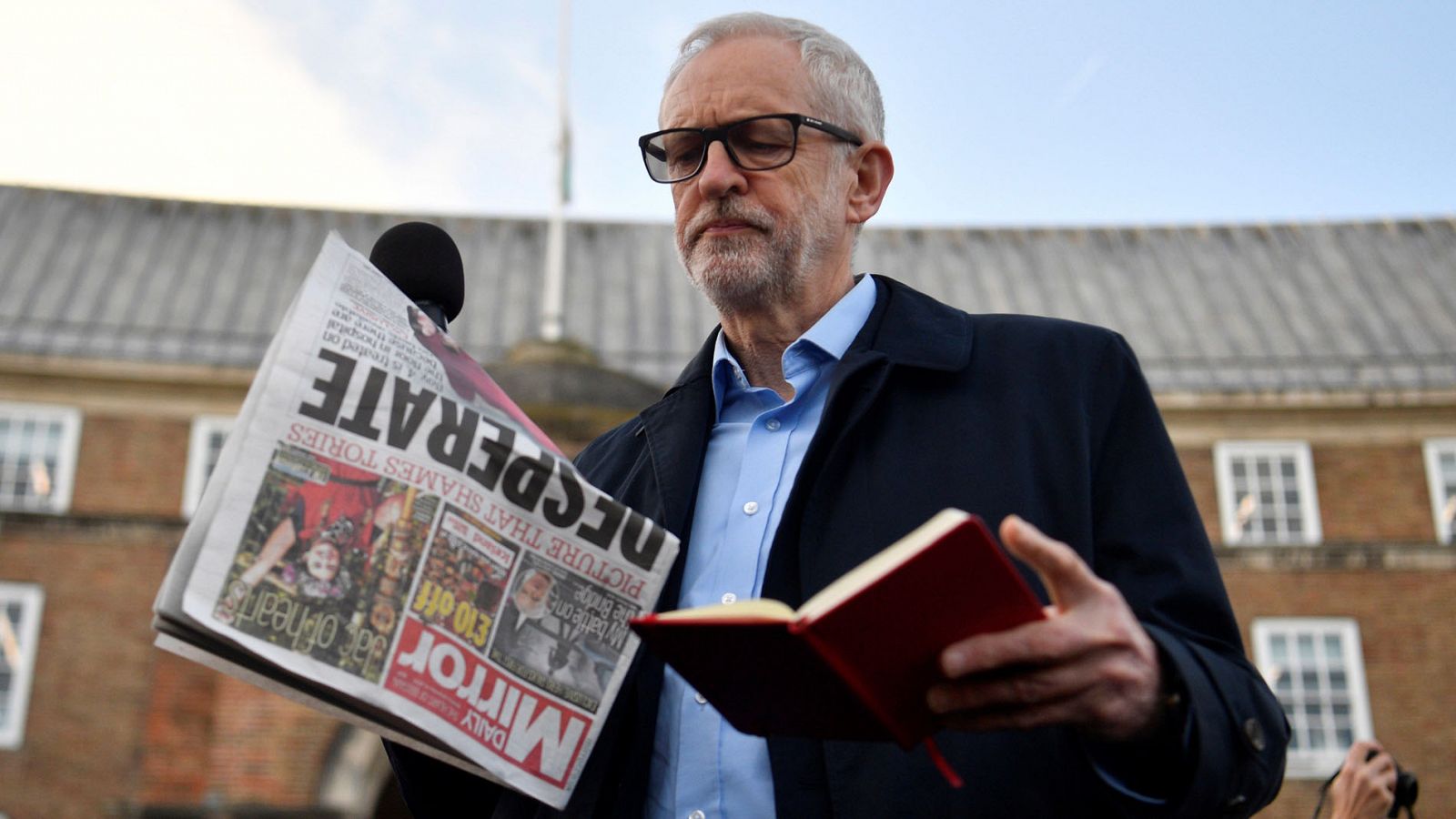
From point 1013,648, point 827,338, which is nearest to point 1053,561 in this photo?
point 1013,648

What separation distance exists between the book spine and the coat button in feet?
1.61

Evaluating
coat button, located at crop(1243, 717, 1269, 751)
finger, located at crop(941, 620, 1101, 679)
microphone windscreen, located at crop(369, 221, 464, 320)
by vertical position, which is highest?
microphone windscreen, located at crop(369, 221, 464, 320)

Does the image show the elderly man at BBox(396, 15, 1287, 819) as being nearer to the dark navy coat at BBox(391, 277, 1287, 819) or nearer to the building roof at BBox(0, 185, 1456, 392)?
the dark navy coat at BBox(391, 277, 1287, 819)

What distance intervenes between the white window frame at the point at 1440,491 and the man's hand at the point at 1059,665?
71.5ft

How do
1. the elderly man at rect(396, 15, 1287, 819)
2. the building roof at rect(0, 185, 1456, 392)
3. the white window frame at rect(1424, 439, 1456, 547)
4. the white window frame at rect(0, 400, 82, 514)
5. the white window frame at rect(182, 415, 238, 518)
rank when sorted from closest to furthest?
the elderly man at rect(396, 15, 1287, 819) → the white window frame at rect(1424, 439, 1456, 547) → the white window frame at rect(0, 400, 82, 514) → the white window frame at rect(182, 415, 238, 518) → the building roof at rect(0, 185, 1456, 392)

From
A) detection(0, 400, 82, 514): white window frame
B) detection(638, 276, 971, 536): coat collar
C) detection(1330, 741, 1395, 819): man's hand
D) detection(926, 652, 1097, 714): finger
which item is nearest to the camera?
detection(926, 652, 1097, 714): finger

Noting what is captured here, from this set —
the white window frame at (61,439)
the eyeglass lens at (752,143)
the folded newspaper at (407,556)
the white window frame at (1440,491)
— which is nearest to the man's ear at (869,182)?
the eyeglass lens at (752,143)

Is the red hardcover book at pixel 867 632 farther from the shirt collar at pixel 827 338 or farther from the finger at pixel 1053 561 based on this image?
the shirt collar at pixel 827 338

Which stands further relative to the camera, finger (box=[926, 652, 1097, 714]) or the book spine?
finger (box=[926, 652, 1097, 714])

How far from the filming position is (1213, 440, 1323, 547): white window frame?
71.6 ft

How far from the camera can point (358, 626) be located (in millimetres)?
2139

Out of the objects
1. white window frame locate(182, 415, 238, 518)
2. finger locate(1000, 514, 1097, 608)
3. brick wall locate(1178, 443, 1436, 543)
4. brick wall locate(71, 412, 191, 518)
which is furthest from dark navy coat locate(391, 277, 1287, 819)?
brick wall locate(71, 412, 191, 518)

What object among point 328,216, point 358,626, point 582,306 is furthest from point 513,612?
point 328,216

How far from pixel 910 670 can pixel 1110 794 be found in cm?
46
